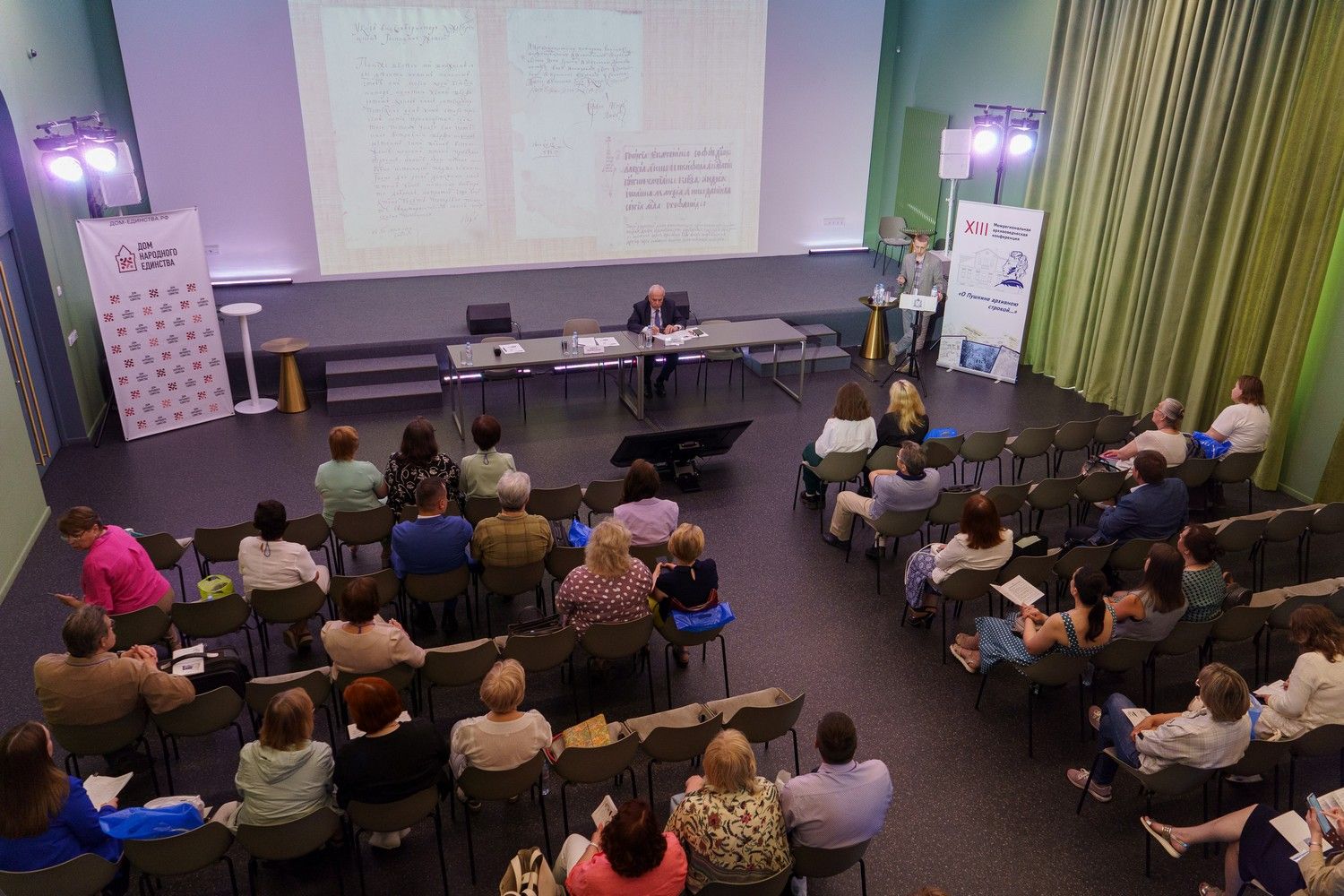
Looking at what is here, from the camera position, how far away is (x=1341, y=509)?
6109 millimetres

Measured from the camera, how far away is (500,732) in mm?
4039

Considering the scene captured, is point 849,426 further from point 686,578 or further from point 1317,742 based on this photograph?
point 1317,742

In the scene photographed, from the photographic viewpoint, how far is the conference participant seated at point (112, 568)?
4.91m

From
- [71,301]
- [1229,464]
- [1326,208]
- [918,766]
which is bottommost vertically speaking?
[918,766]

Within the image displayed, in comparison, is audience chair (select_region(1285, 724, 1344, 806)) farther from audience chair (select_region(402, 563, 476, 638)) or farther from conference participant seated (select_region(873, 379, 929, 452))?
audience chair (select_region(402, 563, 476, 638))

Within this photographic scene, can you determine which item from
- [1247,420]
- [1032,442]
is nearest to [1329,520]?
[1247,420]

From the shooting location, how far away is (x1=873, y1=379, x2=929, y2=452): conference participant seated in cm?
720

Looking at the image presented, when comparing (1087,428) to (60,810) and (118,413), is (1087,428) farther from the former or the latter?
(118,413)

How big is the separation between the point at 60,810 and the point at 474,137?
876 centimetres

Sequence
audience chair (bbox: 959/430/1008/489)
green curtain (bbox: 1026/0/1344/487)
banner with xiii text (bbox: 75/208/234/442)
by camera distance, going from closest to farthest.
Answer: audience chair (bbox: 959/430/1008/489), green curtain (bbox: 1026/0/1344/487), banner with xiii text (bbox: 75/208/234/442)

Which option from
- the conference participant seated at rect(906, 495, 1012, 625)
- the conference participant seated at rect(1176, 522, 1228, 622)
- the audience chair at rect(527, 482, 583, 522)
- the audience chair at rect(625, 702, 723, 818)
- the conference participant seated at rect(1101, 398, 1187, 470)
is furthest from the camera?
the conference participant seated at rect(1101, 398, 1187, 470)

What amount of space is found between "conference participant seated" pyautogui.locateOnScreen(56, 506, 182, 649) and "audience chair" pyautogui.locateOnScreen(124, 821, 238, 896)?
1.71 metres

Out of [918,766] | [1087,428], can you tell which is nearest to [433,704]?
[918,766]

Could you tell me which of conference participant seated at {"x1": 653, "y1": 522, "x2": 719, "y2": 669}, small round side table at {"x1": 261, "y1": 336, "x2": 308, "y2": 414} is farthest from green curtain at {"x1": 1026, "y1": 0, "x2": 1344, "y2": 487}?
small round side table at {"x1": 261, "y1": 336, "x2": 308, "y2": 414}
